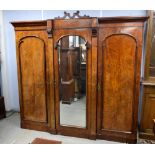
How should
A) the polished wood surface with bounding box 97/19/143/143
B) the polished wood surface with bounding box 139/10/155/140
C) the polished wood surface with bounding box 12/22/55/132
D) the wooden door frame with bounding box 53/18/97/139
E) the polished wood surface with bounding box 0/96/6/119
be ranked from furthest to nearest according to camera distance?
the polished wood surface with bounding box 0/96/6/119 → the polished wood surface with bounding box 12/22/55/132 → the polished wood surface with bounding box 139/10/155/140 → the wooden door frame with bounding box 53/18/97/139 → the polished wood surface with bounding box 97/19/143/143

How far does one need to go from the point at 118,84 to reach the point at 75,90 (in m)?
0.64

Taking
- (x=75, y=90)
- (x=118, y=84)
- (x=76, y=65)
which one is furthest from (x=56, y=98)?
(x=118, y=84)

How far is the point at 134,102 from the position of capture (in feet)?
7.92

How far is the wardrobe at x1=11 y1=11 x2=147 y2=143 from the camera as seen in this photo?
7.64 ft

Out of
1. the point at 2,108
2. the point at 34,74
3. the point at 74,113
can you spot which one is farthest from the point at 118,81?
the point at 2,108

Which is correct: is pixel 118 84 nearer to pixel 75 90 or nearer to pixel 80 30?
pixel 75 90

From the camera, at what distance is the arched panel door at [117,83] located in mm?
2320

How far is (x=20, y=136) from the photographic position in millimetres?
2773

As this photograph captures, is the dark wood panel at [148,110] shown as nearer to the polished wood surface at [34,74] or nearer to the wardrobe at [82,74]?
the wardrobe at [82,74]

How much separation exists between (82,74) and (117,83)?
0.52 m

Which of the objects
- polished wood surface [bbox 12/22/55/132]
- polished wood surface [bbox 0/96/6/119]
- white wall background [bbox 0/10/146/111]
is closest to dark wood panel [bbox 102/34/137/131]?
polished wood surface [bbox 12/22/55/132]

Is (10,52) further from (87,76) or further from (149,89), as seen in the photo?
(149,89)

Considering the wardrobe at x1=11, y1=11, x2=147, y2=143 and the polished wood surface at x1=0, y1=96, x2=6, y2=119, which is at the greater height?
the wardrobe at x1=11, y1=11, x2=147, y2=143

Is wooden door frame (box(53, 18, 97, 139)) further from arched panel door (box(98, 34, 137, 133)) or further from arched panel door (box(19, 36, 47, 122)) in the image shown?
arched panel door (box(19, 36, 47, 122))
